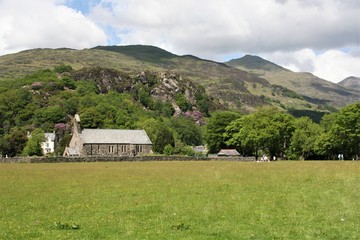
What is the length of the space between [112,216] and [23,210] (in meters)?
5.55

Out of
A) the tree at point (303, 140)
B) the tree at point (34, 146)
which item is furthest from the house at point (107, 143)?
the tree at point (303, 140)

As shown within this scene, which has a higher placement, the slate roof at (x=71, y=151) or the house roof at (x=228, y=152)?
the slate roof at (x=71, y=151)

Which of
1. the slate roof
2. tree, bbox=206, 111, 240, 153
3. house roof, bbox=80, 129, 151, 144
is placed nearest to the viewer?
the slate roof

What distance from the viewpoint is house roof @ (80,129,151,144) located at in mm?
140000

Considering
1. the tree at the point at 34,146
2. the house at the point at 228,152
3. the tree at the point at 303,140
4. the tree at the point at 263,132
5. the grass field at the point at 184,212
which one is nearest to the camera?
the grass field at the point at 184,212

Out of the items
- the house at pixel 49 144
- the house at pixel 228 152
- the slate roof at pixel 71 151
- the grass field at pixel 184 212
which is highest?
the house at pixel 49 144

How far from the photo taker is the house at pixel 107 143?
457ft

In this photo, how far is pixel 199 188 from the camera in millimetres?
32688

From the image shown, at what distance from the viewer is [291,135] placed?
411 feet

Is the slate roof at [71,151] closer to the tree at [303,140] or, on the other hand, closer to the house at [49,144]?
the house at [49,144]

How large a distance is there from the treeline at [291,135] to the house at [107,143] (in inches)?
959

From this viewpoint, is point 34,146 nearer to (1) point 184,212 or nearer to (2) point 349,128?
(2) point 349,128

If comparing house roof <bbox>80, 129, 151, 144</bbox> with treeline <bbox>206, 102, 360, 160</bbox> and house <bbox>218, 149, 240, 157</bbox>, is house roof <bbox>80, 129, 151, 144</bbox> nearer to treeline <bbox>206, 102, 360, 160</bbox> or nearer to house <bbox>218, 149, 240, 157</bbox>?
treeline <bbox>206, 102, 360, 160</bbox>

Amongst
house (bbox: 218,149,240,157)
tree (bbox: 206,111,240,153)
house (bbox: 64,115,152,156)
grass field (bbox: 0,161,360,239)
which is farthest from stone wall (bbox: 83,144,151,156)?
grass field (bbox: 0,161,360,239)
